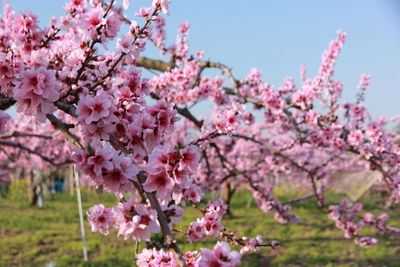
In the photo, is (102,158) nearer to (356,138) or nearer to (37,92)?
(37,92)

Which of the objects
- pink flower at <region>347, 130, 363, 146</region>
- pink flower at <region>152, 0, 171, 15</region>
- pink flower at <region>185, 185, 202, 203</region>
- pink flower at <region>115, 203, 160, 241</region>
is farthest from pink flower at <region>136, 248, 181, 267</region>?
pink flower at <region>347, 130, 363, 146</region>

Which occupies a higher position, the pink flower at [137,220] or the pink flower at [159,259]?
the pink flower at [137,220]

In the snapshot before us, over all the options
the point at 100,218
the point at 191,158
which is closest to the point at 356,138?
the point at 191,158

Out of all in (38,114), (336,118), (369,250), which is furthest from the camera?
(369,250)

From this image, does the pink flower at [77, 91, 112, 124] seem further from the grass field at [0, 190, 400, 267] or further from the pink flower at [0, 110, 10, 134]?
the grass field at [0, 190, 400, 267]

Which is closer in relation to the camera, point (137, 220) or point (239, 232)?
point (137, 220)

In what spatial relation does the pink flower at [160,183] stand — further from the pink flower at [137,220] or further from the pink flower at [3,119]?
the pink flower at [3,119]

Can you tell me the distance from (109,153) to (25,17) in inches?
72.3

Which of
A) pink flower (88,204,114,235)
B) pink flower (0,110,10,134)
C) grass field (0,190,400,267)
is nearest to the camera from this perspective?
pink flower (0,110,10,134)

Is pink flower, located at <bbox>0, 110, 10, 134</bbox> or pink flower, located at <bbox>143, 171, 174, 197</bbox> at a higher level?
pink flower, located at <bbox>0, 110, 10, 134</bbox>

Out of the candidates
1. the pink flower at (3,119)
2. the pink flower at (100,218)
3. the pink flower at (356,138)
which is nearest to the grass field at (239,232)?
the pink flower at (356,138)

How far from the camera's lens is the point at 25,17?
2.59 m

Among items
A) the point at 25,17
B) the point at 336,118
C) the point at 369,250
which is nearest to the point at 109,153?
the point at 25,17

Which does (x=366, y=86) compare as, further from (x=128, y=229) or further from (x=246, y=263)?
(x=128, y=229)
